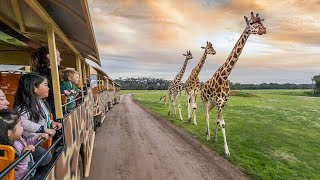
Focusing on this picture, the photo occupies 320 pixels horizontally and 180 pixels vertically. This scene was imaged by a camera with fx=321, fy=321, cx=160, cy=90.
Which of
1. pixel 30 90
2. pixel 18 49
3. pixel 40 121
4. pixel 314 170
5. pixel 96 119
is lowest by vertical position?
pixel 314 170

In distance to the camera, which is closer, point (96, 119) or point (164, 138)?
point (164, 138)

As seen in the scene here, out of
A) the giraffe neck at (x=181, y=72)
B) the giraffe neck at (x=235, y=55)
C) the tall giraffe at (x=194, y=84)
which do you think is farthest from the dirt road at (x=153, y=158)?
the giraffe neck at (x=181, y=72)

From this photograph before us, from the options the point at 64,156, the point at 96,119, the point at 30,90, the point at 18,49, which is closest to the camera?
the point at 30,90

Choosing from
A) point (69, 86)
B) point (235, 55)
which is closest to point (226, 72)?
point (235, 55)

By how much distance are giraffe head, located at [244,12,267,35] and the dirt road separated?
5.12 m

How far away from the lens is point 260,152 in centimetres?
1219

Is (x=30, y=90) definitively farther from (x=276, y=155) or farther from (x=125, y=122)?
(x=125, y=122)

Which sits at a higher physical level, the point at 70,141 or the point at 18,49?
the point at 18,49

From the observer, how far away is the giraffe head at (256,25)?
12.8 metres

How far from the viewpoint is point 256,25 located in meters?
12.8

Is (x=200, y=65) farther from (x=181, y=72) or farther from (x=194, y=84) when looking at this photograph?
(x=181, y=72)

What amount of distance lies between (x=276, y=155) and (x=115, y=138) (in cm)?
654

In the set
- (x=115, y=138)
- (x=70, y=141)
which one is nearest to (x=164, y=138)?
(x=115, y=138)

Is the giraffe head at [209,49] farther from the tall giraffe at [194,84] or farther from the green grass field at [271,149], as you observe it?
the green grass field at [271,149]
